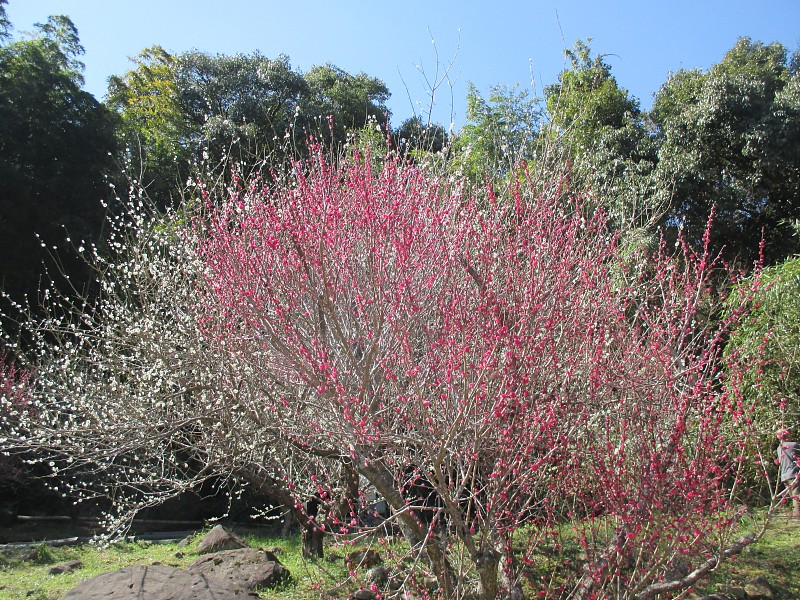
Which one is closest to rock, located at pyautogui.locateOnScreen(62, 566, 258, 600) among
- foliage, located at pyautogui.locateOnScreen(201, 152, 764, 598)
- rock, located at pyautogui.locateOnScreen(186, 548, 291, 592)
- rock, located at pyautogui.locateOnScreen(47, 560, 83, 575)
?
rock, located at pyautogui.locateOnScreen(186, 548, 291, 592)

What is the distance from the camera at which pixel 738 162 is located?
10.1 metres

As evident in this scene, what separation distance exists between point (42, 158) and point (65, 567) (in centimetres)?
960

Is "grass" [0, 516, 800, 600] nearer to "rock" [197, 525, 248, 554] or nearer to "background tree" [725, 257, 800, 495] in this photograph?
"rock" [197, 525, 248, 554]

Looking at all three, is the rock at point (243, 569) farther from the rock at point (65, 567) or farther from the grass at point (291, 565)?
the rock at point (65, 567)

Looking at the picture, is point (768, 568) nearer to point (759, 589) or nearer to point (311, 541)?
point (759, 589)

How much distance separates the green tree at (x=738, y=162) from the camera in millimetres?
9461

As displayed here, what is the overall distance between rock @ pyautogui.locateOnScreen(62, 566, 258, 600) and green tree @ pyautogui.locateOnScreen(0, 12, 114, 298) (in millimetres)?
9208

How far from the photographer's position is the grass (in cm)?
461

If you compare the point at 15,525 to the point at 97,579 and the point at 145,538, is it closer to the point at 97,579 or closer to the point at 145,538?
the point at 145,538

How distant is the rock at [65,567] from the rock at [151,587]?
243 centimetres

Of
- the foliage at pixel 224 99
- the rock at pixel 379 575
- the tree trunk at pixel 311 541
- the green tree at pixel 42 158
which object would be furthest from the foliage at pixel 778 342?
the green tree at pixel 42 158

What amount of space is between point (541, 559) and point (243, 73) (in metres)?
15.6

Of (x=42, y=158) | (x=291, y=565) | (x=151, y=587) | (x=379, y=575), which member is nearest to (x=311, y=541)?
(x=291, y=565)

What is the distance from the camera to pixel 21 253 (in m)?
12.0
